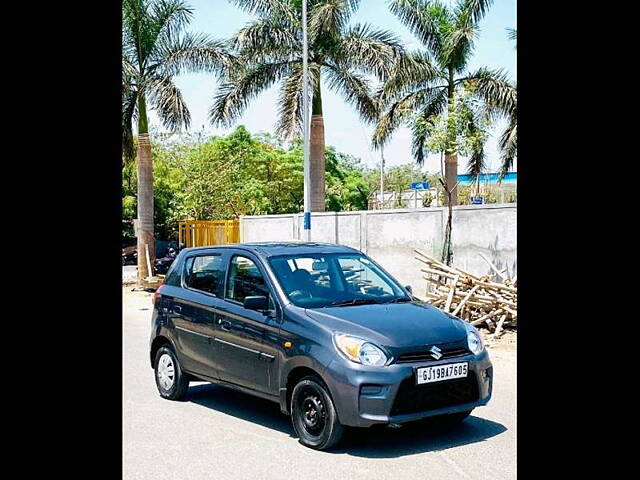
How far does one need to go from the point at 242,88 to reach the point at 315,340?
670 inches

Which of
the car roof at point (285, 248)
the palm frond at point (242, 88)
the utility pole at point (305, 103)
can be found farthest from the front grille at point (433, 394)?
the palm frond at point (242, 88)

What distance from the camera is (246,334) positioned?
650 cm

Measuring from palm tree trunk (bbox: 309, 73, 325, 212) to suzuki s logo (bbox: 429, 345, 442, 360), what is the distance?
1603 centimetres

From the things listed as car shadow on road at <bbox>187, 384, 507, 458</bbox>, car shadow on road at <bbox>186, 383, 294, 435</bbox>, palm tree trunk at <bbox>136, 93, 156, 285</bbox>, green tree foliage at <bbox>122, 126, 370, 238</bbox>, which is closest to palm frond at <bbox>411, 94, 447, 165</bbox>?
palm tree trunk at <bbox>136, 93, 156, 285</bbox>

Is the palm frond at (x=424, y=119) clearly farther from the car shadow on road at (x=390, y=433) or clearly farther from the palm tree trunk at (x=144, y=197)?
the car shadow on road at (x=390, y=433)

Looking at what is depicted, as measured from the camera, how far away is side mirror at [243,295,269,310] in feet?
20.9

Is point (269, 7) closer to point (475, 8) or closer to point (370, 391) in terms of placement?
point (475, 8)

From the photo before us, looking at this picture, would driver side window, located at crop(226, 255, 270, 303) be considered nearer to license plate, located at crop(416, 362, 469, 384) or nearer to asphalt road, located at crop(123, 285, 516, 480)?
asphalt road, located at crop(123, 285, 516, 480)
